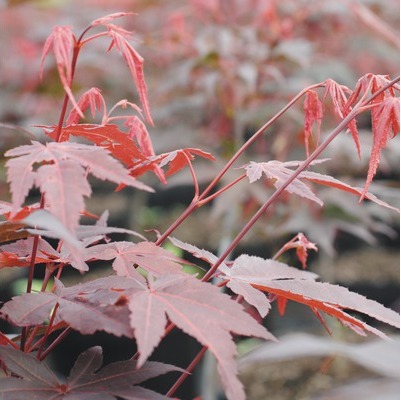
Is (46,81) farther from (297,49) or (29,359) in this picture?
(29,359)

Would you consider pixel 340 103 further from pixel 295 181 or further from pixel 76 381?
pixel 76 381

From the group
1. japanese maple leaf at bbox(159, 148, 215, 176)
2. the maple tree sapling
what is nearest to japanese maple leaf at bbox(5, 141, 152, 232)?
the maple tree sapling

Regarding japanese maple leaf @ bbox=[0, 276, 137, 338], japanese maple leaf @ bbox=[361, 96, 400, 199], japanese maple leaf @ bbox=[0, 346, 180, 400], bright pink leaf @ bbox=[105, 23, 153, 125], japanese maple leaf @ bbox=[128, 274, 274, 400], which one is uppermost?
bright pink leaf @ bbox=[105, 23, 153, 125]

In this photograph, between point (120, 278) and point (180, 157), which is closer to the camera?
point (120, 278)

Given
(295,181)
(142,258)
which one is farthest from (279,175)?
(142,258)

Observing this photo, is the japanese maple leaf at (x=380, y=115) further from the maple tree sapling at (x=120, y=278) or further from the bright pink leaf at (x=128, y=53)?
the bright pink leaf at (x=128, y=53)

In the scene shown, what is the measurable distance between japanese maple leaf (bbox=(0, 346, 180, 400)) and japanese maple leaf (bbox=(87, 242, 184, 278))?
67 mm

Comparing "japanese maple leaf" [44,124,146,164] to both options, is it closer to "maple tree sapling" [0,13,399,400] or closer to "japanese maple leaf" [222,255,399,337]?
"maple tree sapling" [0,13,399,400]

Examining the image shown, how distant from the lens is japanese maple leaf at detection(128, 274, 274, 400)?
0.38 meters

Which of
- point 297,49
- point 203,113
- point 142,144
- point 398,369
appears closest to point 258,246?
point 203,113

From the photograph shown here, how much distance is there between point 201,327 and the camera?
396 millimetres

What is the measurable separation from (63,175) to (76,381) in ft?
0.49

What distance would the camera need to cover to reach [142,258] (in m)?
0.51

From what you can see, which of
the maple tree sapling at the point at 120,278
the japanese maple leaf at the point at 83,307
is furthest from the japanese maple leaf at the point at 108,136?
the japanese maple leaf at the point at 83,307
